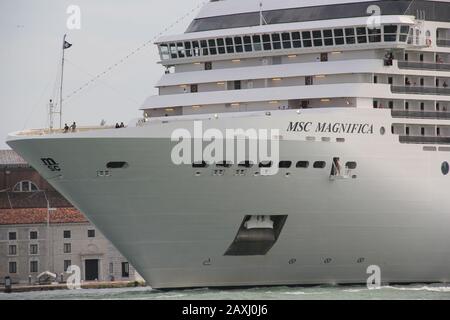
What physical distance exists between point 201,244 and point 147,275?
239 cm

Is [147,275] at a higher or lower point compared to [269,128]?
lower

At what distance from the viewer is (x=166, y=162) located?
→ 57.5 metres

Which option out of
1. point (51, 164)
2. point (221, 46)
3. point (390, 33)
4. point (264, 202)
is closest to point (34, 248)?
point (221, 46)

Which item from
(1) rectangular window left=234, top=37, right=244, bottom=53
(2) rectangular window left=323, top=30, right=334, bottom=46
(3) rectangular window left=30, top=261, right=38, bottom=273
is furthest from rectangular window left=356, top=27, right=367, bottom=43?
(3) rectangular window left=30, top=261, right=38, bottom=273

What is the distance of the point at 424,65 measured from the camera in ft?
209

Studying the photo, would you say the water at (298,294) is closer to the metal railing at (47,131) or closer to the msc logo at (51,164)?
the msc logo at (51,164)

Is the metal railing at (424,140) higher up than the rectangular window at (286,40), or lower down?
lower down

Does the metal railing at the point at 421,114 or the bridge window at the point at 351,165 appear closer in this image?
the bridge window at the point at 351,165

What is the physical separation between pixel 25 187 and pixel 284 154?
184 ft

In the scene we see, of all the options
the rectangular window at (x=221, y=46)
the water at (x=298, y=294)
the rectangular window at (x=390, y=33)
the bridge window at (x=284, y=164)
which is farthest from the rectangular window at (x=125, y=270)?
the bridge window at (x=284, y=164)

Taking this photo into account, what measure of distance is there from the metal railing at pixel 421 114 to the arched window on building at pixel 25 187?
52399 mm

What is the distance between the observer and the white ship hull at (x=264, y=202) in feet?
189
